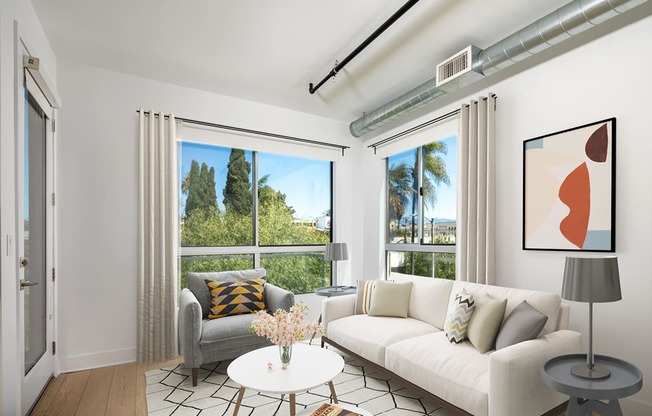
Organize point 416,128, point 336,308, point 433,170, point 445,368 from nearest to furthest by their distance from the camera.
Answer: point 445,368 → point 336,308 → point 416,128 → point 433,170

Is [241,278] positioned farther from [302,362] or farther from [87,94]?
[87,94]

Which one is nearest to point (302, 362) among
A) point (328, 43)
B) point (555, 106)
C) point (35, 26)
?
point (328, 43)

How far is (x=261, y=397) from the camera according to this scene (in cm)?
272

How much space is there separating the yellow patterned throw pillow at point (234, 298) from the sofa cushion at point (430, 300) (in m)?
1.52

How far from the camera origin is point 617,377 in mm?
1805

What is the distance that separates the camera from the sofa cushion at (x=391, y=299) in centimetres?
340

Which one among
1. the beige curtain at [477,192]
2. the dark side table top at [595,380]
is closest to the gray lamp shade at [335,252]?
the beige curtain at [477,192]

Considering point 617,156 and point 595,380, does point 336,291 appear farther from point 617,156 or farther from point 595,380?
point 617,156

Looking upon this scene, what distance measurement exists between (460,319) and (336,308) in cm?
130

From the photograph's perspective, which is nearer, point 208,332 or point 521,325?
point 521,325

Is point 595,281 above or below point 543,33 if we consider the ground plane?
below

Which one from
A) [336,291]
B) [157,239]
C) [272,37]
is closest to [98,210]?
[157,239]

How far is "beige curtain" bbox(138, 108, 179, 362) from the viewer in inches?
139

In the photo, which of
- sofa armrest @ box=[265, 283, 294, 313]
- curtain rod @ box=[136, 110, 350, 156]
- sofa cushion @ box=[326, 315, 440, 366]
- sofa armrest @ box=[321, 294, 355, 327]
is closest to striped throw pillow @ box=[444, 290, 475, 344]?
sofa cushion @ box=[326, 315, 440, 366]
